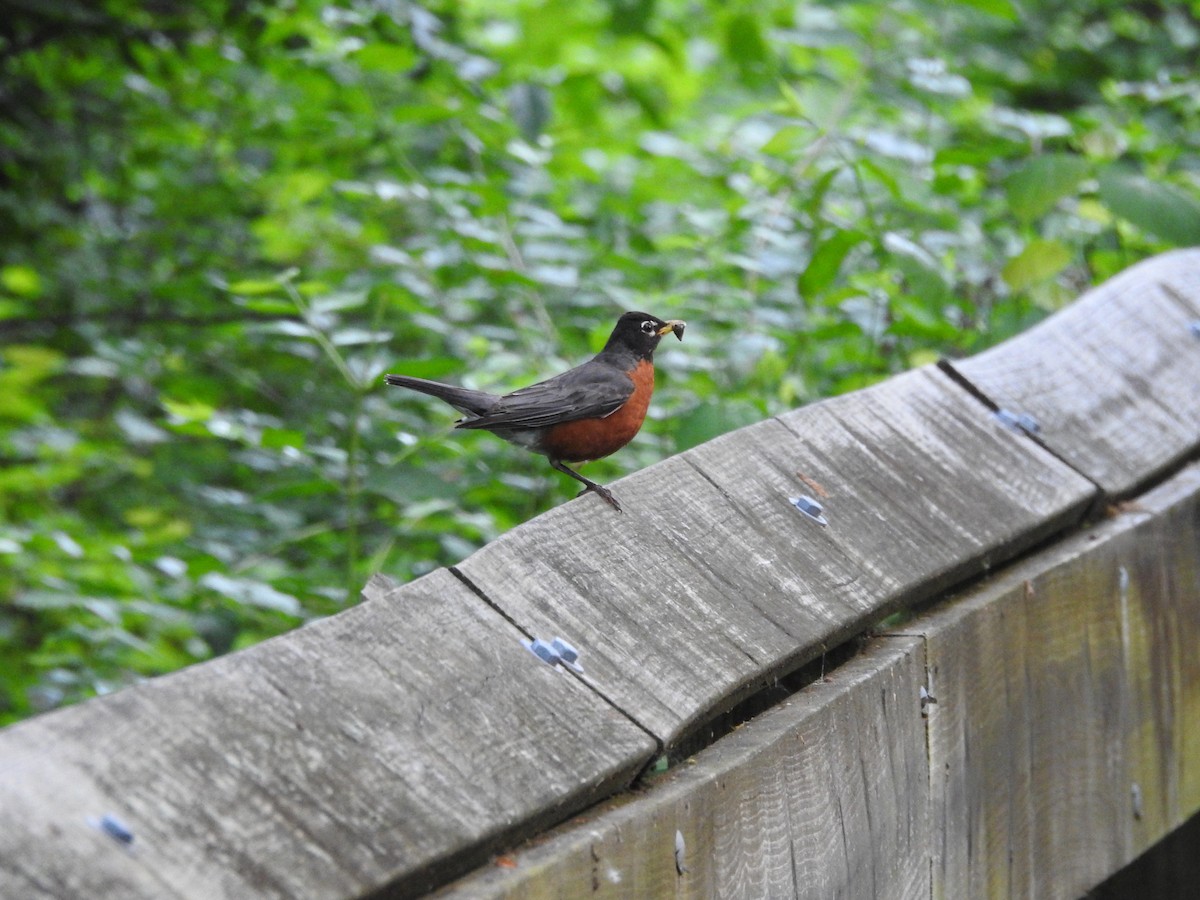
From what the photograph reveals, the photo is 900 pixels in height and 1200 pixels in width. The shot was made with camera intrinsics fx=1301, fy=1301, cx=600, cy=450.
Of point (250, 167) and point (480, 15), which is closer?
point (250, 167)

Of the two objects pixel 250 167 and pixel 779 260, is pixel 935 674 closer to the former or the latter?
pixel 779 260

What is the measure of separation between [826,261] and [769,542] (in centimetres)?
145

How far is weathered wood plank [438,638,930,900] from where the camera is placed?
1133mm

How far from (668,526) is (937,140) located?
4.21 m

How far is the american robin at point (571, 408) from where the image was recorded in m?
2.91

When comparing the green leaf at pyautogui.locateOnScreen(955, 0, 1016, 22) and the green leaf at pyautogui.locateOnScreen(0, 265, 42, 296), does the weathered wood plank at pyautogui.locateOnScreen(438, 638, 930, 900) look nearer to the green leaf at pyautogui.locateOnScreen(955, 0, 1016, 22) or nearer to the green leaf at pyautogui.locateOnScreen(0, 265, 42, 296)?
the green leaf at pyautogui.locateOnScreen(955, 0, 1016, 22)

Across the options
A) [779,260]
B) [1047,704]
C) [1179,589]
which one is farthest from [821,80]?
[1047,704]

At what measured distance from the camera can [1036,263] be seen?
119 inches

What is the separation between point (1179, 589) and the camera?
2123 mm

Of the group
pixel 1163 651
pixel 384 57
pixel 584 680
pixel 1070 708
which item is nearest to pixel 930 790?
pixel 1070 708

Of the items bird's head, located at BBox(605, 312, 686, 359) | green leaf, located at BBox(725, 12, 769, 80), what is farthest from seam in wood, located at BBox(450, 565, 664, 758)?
green leaf, located at BBox(725, 12, 769, 80)

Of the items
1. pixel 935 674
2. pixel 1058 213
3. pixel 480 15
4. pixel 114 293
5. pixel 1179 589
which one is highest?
pixel 935 674

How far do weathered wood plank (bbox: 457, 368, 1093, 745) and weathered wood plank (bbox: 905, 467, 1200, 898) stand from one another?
0.28ft

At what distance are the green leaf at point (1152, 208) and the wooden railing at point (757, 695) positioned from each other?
1.66 feet
